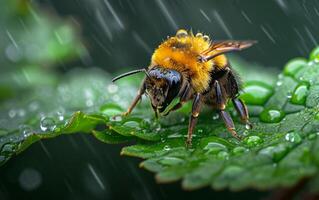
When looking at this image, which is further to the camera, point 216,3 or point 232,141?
point 216,3

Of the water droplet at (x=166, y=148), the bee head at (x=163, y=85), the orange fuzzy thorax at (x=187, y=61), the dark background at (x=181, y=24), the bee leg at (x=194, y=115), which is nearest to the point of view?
the water droplet at (x=166, y=148)

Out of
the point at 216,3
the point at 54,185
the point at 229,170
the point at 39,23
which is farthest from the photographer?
the point at 216,3

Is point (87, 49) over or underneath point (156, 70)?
over

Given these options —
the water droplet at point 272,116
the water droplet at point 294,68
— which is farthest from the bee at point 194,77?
the water droplet at point 294,68

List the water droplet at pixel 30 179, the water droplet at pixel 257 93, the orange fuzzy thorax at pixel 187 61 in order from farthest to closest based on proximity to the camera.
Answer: the water droplet at pixel 30 179
the water droplet at pixel 257 93
the orange fuzzy thorax at pixel 187 61

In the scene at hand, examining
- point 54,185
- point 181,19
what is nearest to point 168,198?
point 54,185

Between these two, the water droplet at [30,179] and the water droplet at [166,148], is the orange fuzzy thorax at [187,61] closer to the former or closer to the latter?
the water droplet at [166,148]

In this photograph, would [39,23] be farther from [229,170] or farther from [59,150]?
[229,170]
